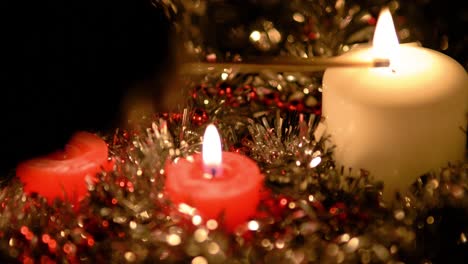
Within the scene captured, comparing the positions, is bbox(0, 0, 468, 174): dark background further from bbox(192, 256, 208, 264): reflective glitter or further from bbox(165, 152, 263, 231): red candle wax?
bbox(192, 256, 208, 264): reflective glitter

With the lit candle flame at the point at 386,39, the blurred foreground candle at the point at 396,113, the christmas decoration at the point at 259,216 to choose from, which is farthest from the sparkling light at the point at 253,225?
the lit candle flame at the point at 386,39

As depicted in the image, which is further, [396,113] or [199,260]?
[396,113]

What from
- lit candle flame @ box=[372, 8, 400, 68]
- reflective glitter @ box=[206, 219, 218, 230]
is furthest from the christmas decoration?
lit candle flame @ box=[372, 8, 400, 68]

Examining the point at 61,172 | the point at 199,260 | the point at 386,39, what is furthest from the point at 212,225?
the point at 386,39

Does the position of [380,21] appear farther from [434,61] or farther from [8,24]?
[8,24]

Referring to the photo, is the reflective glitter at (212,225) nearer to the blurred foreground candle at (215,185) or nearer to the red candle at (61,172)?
the blurred foreground candle at (215,185)

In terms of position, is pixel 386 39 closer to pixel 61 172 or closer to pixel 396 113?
pixel 396 113
